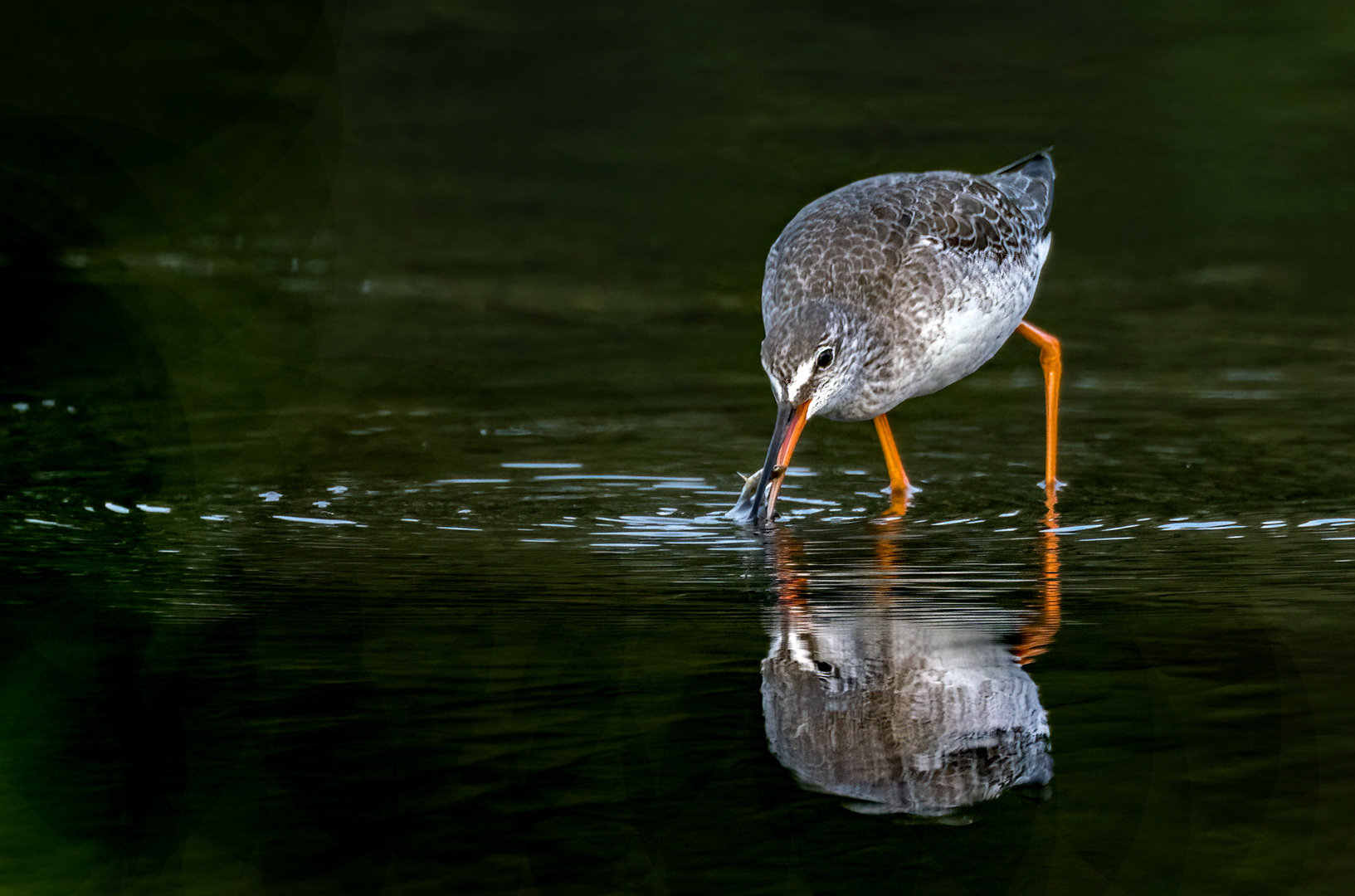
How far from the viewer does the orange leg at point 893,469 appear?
787 cm

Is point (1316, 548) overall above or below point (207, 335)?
below

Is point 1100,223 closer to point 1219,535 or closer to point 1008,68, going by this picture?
point 1008,68

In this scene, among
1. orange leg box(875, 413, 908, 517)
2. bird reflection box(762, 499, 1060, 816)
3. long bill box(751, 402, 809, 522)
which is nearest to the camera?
bird reflection box(762, 499, 1060, 816)

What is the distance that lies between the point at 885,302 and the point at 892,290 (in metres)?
0.06

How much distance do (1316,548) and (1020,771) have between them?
271cm

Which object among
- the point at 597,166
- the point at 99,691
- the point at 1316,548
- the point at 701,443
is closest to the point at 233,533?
the point at 99,691

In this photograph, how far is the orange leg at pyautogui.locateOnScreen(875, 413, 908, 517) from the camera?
25.8 feet

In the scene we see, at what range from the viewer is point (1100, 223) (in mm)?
15414

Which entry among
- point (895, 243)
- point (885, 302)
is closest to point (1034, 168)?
point (895, 243)

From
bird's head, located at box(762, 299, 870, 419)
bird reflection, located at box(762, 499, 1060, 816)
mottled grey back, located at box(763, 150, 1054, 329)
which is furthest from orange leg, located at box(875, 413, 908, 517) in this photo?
bird reflection, located at box(762, 499, 1060, 816)

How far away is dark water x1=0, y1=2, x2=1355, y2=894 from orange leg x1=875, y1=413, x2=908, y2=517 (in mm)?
128

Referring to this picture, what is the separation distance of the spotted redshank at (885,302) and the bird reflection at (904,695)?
4.01 feet

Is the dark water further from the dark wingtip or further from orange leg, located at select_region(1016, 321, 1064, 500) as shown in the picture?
the dark wingtip

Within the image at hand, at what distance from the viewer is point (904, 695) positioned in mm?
4910
